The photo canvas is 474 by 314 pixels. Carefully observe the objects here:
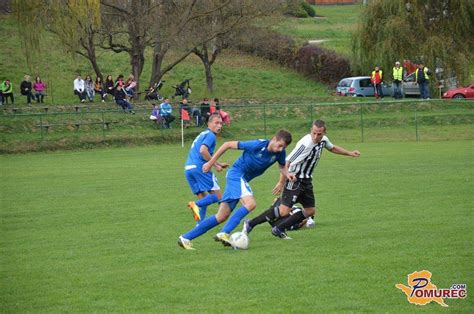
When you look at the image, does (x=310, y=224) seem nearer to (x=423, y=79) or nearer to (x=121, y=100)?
(x=121, y=100)

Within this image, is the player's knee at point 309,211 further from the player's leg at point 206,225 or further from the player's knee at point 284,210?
the player's leg at point 206,225

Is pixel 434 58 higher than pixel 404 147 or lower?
higher

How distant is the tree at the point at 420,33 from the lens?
43.9 meters

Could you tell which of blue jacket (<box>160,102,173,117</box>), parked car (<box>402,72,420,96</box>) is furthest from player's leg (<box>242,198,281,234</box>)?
parked car (<box>402,72,420,96</box>)

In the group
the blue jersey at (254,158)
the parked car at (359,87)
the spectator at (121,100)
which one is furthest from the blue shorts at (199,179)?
the parked car at (359,87)

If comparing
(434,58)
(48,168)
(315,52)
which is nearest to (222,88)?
(315,52)

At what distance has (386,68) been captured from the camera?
44.8 metres

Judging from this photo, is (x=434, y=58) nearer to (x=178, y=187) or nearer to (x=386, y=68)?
(x=386, y=68)

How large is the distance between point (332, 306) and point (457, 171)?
1459cm

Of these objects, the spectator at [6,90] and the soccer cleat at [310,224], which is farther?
the spectator at [6,90]

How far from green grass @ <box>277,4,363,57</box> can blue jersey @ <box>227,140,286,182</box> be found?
45152mm

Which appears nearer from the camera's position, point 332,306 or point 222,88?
point 332,306

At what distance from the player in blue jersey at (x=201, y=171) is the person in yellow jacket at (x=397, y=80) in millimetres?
29449

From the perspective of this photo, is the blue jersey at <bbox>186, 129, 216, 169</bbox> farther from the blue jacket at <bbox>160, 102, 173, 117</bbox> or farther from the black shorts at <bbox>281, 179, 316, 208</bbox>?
the blue jacket at <bbox>160, 102, 173, 117</bbox>
